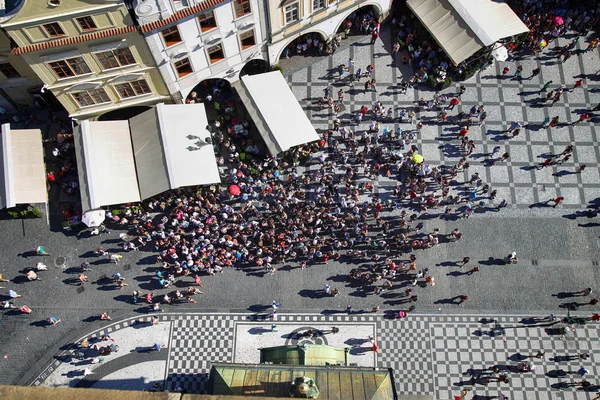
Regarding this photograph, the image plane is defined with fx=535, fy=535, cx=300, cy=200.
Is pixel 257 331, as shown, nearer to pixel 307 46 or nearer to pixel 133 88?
pixel 133 88

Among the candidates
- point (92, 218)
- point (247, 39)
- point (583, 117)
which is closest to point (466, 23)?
point (583, 117)

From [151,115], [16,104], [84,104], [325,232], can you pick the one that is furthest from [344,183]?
[16,104]

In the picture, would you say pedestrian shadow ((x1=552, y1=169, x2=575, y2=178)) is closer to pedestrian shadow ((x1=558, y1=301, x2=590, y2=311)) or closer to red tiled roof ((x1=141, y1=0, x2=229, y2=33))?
pedestrian shadow ((x1=558, y1=301, x2=590, y2=311))

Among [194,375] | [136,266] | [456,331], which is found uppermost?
[136,266]

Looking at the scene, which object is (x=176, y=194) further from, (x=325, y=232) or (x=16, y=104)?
(x=16, y=104)

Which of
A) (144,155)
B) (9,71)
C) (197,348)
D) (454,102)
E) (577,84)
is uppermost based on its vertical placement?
(577,84)
